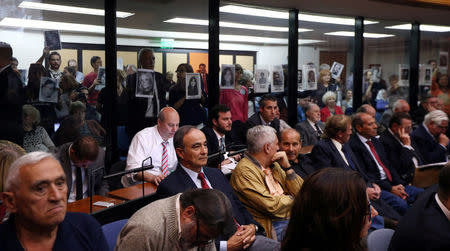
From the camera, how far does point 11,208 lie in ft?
6.48

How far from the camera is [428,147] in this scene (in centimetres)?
623

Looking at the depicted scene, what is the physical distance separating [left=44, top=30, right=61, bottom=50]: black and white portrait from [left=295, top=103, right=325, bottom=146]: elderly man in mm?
3452

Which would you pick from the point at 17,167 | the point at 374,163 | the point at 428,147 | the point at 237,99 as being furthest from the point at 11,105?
the point at 428,147

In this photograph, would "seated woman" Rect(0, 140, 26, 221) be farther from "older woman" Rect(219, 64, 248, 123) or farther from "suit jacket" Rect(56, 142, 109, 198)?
"older woman" Rect(219, 64, 248, 123)

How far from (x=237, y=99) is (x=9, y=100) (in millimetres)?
3083

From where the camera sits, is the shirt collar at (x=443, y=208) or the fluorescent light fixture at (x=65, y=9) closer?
the shirt collar at (x=443, y=208)

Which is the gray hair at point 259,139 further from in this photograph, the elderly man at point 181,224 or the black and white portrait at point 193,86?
the black and white portrait at point 193,86

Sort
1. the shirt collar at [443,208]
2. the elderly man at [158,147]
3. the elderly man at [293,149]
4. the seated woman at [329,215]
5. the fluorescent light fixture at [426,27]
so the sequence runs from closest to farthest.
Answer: the seated woman at [329,215] < the shirt collar at [443,208] < the elderly man at [293,149] < the elderly man at [158,147] < the fluorescent light fixture at [426,27]

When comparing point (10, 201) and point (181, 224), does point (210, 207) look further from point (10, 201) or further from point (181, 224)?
point (10, 201)

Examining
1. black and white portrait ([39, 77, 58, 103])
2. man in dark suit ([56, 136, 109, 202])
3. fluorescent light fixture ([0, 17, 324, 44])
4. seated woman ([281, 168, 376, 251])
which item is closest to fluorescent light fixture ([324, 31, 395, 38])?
fluorescent light fixture ([0, 17, 324, 44])

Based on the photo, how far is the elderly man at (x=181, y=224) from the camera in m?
2.03

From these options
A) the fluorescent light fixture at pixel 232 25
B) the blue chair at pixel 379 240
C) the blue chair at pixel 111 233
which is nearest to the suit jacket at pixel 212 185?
the blue chair at pixel 111 233

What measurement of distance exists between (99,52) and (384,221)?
336cm

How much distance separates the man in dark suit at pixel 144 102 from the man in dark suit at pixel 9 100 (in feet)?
4.26
